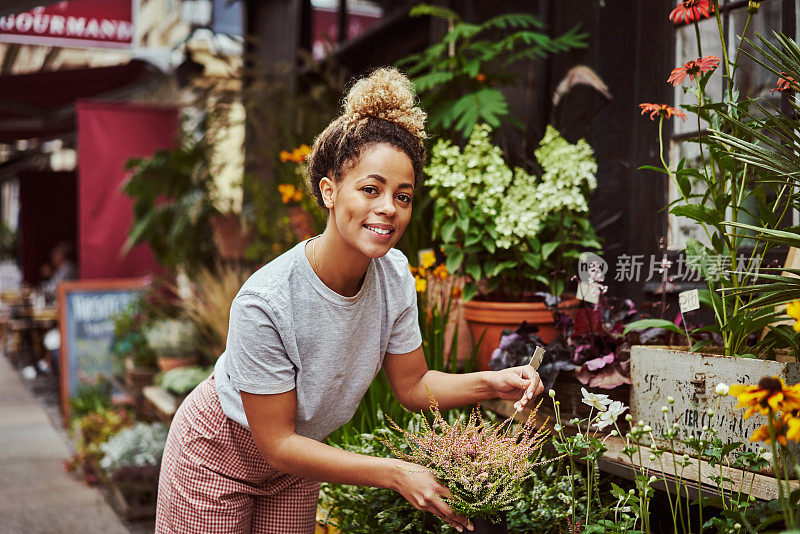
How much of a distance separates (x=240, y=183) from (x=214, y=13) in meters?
2.27

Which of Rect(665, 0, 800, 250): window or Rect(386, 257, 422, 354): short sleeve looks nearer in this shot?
Rect(386, 257, 422, 354): short sleeve

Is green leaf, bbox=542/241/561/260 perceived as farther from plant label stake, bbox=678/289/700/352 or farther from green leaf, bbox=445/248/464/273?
plant label stake, bbox=678/289/700/352

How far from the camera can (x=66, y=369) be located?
5688 mm

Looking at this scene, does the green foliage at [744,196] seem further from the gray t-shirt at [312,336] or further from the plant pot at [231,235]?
the plant pot at [231,235]

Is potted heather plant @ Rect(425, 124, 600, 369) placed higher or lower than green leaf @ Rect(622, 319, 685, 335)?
higher

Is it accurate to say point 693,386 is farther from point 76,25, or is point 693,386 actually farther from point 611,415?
point 76,25

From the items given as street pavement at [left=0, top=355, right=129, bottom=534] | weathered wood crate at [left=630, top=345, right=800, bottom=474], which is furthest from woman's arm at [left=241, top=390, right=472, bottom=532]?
street pavement at [left=0, top=355, right=129, bottom=534]

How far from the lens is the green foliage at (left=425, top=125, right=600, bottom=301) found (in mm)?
2150

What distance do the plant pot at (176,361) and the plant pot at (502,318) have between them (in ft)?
9.12

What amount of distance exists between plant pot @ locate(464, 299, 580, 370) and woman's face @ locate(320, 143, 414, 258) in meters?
0.79

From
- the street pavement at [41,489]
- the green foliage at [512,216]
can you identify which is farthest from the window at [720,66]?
the street pavement at [41,489]

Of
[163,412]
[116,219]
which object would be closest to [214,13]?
[116,219]

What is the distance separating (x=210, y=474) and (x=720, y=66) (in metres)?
1.84

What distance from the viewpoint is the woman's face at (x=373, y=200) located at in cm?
146
